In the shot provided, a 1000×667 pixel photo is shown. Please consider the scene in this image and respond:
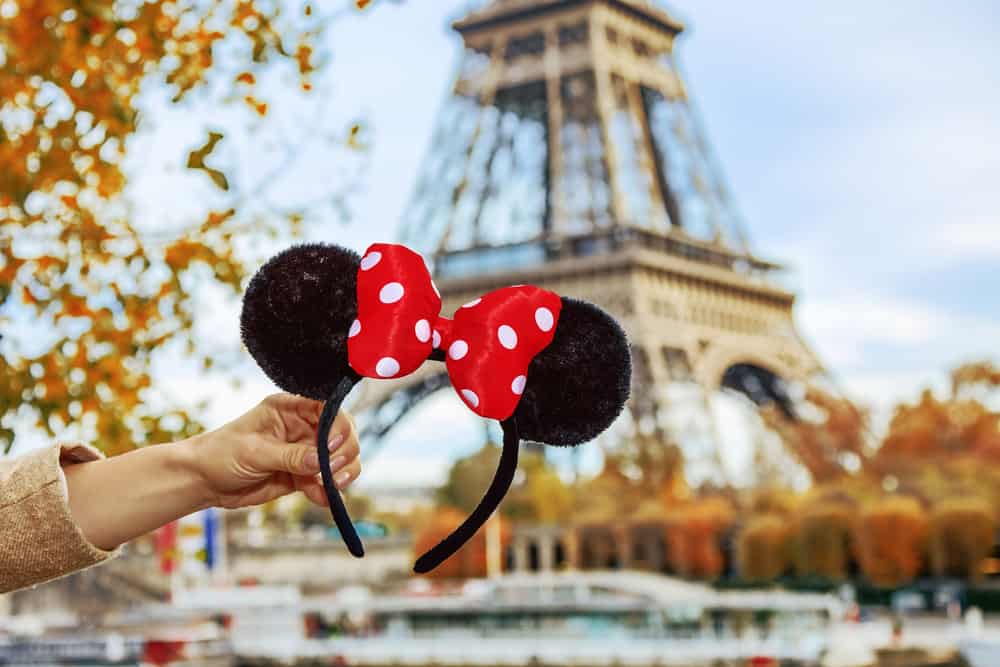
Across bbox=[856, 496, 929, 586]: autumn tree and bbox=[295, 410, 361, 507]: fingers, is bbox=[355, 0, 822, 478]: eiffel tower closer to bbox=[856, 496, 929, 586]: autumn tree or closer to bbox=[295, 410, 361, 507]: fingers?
bbox=[856, 496, 929, 586]: autumn tree

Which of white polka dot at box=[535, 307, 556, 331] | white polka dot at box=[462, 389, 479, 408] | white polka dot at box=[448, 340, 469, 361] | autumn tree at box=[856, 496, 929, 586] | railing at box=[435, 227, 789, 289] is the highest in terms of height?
railing at box=[435, 227, 789, 289]

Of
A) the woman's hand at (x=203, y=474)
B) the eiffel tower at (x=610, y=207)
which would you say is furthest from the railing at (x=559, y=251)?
the woman's hand at (x=203, y=474)

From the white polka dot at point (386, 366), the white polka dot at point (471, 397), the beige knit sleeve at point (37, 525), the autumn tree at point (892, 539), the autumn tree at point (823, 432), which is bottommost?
the beige knit sleeve at point (37, 525)

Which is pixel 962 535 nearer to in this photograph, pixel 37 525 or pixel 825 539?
pixel 825 539

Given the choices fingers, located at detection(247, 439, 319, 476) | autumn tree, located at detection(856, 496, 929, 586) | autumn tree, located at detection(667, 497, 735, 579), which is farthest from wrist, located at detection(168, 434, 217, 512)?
autumn tree, located at detection(667, 497, 735, 579)

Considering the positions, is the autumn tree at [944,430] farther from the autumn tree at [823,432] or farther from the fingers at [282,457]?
the fingers at [282,457]
